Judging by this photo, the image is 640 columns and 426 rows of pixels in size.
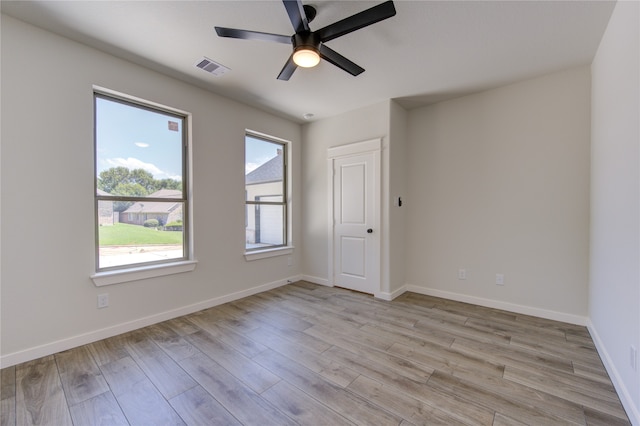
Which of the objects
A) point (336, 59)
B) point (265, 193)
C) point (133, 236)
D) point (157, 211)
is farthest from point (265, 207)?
point (336, 59)

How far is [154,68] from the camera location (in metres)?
2.83

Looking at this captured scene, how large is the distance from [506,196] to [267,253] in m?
3.25

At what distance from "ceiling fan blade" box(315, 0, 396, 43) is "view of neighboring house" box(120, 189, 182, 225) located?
2.34 metres

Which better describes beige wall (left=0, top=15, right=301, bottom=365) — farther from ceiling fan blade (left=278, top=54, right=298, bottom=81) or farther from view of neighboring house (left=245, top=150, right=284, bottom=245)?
ceiling fan blade (left=278, top=54, right=298, bottom=81)

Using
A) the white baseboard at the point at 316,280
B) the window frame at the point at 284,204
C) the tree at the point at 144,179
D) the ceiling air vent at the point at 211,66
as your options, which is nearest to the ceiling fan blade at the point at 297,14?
the ceiling air vent at the point at 211,66

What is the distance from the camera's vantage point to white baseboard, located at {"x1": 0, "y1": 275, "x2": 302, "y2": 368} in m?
2.12

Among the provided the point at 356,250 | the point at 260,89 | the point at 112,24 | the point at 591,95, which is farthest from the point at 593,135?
the point at 112,24

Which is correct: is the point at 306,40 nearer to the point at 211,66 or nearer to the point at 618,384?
the point at 211,66

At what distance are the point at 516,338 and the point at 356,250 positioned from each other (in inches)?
81.3

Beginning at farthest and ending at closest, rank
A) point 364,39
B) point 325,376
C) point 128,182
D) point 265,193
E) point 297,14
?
point 265,193 < point 128,182 < point 364,39 < point 325,376 < point 297,14

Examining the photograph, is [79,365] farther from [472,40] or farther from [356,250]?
[472,40]

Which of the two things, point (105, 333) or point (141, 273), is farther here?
point (141, 273)

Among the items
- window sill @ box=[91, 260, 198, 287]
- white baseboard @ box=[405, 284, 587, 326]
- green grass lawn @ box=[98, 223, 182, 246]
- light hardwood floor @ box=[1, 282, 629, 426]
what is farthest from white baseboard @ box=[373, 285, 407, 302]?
green grass lawn @ box=[98, 223, 182, 246]

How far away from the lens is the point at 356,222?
4004 millimetres
